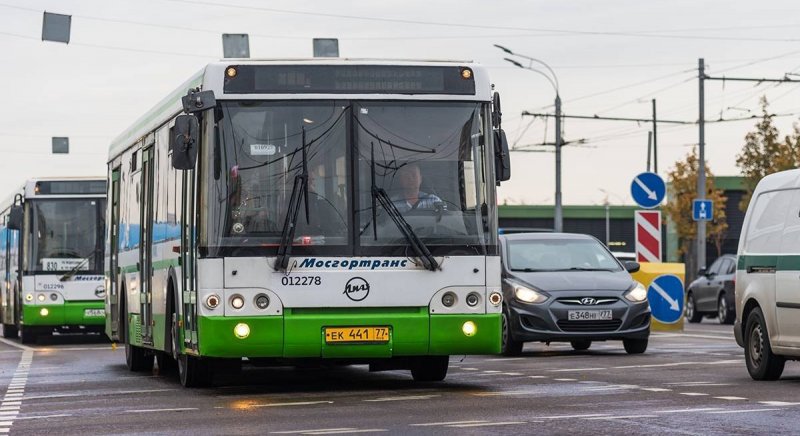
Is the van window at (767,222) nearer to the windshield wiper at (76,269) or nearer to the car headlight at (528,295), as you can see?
the car headlight at (528,295)

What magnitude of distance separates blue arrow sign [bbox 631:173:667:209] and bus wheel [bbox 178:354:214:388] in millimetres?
13007

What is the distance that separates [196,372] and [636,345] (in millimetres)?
7340

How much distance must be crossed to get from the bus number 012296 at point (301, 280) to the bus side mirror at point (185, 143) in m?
1.22

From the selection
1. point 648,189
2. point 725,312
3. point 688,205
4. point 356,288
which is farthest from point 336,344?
point 688,205

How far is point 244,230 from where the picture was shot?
1480cm

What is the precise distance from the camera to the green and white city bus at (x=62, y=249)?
3198 cm

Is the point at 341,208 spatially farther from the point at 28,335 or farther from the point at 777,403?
the point at 28,335

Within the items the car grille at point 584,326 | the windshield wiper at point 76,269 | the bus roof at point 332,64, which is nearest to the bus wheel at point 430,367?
the bus roof at point 332,64

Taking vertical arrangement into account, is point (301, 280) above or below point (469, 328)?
above

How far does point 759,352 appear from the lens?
16172 mm

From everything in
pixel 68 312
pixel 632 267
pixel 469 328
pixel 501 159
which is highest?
pixel 501 159

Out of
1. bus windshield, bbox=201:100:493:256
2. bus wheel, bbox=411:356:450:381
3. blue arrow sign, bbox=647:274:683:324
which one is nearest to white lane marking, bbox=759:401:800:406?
bus windshield, bbox=201:100:493:256

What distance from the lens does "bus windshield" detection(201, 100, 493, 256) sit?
1481 cm

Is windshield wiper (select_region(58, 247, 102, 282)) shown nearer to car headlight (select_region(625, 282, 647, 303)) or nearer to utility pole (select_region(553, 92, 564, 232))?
car headlight (select_region(625, 282, 647, 303))
